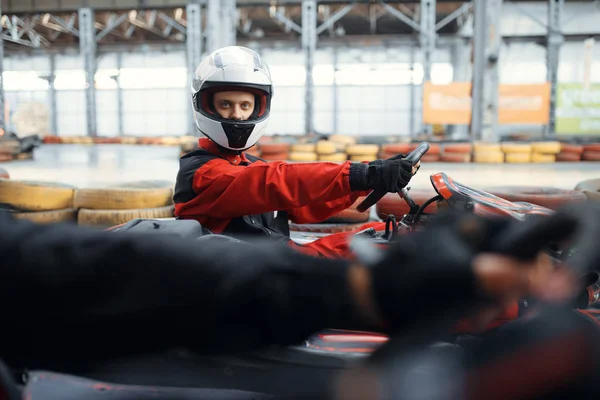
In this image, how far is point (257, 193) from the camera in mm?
1781

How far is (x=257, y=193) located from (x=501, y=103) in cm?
1006

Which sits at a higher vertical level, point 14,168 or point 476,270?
point 476,270

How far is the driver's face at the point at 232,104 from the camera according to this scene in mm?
2010

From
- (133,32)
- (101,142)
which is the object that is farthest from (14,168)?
(133,32)

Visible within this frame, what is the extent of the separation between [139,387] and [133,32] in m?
23.7

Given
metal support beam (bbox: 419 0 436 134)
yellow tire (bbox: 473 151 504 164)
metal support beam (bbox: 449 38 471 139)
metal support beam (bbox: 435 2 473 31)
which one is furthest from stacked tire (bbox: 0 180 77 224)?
metal support beam (bbox: 449 38 471 139)

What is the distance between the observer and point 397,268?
59cm

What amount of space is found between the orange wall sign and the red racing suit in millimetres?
9599

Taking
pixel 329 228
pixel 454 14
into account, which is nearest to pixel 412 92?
pixel 454 14

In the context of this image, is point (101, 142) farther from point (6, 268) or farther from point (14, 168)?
point (6, 268)

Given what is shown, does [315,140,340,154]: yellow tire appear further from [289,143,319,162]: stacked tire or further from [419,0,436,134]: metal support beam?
[419,0,436,134]: metal support beam

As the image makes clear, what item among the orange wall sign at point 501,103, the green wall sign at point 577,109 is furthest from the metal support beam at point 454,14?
the orange wall sign at point 501,103

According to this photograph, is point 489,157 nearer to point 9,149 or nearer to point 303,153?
point 303,153

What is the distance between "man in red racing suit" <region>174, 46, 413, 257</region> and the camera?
1.74 m
